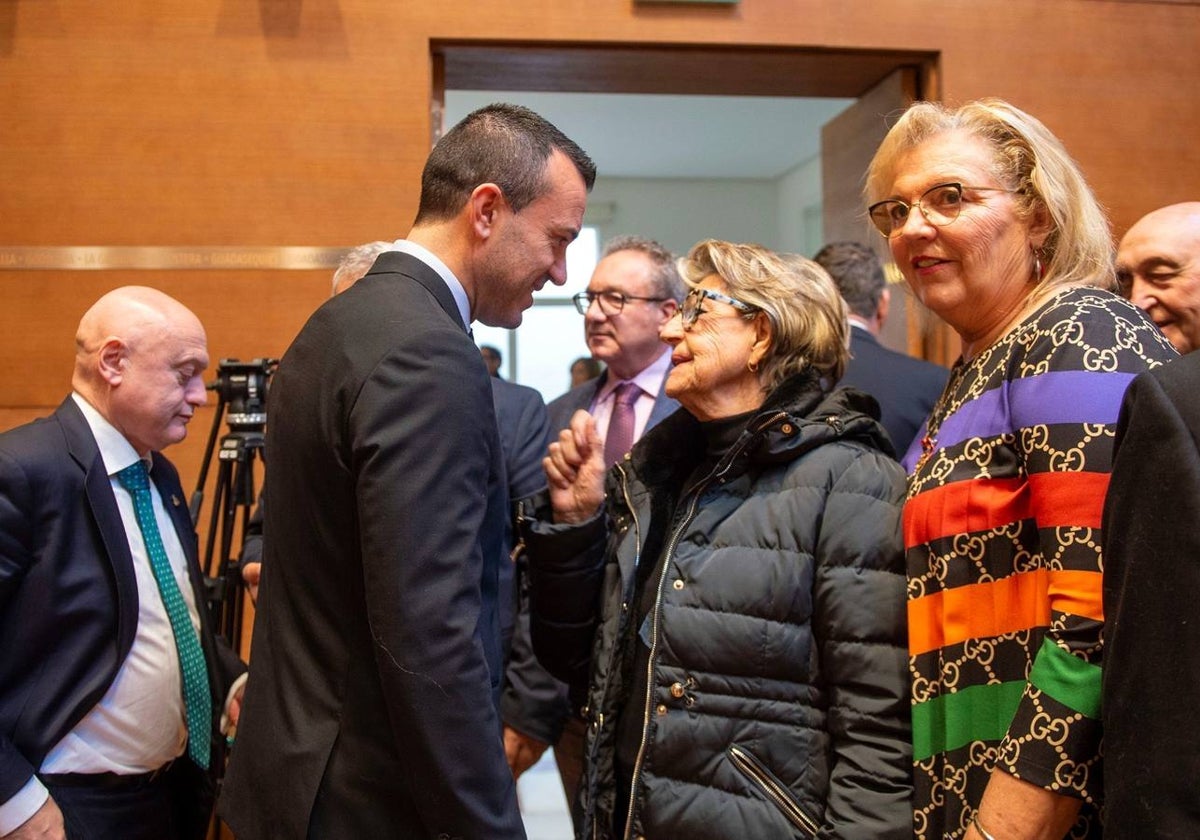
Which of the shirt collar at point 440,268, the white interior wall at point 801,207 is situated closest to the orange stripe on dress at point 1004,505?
the shirt collar at point 440,268

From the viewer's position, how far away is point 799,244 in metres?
9.53

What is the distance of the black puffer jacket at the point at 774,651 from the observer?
163 cm

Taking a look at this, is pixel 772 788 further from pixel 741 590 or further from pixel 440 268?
pixel 440 268

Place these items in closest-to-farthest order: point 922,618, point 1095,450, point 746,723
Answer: point 1095,450 < point 922,618 < point 746,723

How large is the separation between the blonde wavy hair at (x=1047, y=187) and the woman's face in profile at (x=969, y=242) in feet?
0.06

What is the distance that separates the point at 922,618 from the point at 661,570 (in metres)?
0.44

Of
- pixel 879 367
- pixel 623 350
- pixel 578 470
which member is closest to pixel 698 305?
pixel 578 470

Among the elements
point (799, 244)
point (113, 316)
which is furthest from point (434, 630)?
point (799, 244)

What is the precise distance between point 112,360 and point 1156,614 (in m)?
1.95

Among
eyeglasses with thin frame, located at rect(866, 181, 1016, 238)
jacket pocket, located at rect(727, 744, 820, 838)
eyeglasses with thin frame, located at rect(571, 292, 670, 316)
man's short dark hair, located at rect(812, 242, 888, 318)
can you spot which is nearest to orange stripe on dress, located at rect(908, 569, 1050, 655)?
jacket pocket, located at rect(727, 744, 820, 838)

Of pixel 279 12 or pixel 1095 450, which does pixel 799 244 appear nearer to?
pixel 279 12

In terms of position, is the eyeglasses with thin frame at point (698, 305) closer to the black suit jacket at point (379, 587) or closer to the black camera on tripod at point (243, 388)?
the black suit jacket at point (379, 587)

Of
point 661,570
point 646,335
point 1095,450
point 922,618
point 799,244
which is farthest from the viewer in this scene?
point 799,244

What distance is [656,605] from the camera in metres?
1.78
